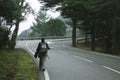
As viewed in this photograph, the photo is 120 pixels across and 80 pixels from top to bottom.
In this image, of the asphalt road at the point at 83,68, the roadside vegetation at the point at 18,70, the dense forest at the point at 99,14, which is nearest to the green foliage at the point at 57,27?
the dense forest at the point at 99,14

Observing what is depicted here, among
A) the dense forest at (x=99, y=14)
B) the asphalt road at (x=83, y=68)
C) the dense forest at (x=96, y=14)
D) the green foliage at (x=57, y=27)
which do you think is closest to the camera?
the asphalt road at (x=83, y=68)

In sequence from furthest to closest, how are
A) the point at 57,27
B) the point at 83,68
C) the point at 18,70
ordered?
1. the point at 57,27
2. the point at 83,68
3. the point at 18,70

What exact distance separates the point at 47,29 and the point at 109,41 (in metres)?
72.3

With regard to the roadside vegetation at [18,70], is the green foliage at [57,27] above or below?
above

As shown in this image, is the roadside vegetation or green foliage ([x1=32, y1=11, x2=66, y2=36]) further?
green foliage ([x1=32, y1=11, x2=66, y2=36])

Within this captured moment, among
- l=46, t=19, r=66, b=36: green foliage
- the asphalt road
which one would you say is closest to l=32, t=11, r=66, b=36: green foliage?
l=46, t=19, r=66, b=36: green foliage

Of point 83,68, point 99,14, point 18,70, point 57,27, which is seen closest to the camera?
point 18,70

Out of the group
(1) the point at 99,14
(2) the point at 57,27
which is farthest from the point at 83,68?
(2) the point at 57,27

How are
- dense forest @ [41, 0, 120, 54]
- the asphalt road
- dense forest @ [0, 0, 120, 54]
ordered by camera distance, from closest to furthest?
the asphalt road → dense forest @ [0, 0, 120, 54] → dense forest @ [41, 0, 120, 54]

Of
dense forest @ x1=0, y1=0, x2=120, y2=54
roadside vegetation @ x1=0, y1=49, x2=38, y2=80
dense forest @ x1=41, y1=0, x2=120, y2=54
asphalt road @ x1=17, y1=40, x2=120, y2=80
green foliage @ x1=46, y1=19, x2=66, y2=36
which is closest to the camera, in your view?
roadside vegetation @ x1=0, y1=49, x2=38, y2=80

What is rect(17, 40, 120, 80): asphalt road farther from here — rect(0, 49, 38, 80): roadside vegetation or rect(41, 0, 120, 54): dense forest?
rect(41, 0, 120, 54): dense forest

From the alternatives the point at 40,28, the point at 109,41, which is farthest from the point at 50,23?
the point at 109,41

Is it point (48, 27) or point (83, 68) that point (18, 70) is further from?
point (48, 27)

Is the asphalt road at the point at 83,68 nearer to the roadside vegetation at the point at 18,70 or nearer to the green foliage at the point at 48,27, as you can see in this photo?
the roadside vegetation at the point at 18,70
